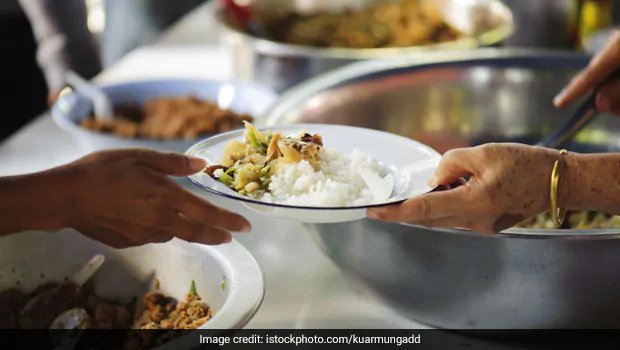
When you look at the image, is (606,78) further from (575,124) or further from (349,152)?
(349,152)

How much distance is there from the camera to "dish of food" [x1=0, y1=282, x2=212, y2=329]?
31.6 inches

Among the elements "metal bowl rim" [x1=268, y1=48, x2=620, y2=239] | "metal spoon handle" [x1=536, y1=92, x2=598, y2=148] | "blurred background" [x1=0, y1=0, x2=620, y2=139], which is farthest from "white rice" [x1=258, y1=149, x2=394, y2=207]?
"blurred background" [x1=0, y1=0, x2=620, y2=139]

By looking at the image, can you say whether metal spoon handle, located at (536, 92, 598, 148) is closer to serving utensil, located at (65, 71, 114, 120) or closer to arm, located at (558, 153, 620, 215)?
arm, located at (558, 153, 620, 215)

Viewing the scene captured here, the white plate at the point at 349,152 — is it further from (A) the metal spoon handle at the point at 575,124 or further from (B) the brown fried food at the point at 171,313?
(A) the metal spoon handle at the point at 575,124

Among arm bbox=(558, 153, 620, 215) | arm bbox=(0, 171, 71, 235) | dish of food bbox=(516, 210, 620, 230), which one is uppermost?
dish of food bbox=(516, 210, 620, 230)

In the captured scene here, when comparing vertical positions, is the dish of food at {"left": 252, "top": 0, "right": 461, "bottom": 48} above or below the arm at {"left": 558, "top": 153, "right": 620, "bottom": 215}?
above

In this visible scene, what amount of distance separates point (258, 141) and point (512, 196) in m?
0.22

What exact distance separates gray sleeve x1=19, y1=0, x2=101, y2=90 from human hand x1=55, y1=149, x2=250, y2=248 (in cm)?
100

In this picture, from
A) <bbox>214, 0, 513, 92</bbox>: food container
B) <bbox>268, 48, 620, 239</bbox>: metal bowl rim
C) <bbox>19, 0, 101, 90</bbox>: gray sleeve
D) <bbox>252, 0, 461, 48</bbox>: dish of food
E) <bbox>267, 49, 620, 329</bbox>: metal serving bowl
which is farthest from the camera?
<bbox>19, 0, 101, 90</bbox>: gray sleeve

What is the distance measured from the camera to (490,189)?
27.8 inches

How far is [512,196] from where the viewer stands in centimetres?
72

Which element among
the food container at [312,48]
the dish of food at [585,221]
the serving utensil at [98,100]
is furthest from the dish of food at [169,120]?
the dish of food at [585,221]

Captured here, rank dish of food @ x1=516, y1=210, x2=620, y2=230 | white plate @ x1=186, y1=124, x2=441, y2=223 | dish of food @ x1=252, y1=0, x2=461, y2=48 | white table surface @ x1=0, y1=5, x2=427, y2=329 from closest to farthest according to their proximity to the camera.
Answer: white plate @ x1=186, y1=124, x2=441, y2=223 < white table surface @ x1=0, y1=5, x2=427, y2=329 < dish of food @ x1=516, y1=210, x2=620, y2=230 < dish of food @ x1=252, y1=0, x2=461, y2=48

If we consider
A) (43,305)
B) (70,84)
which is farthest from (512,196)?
(70,84)
